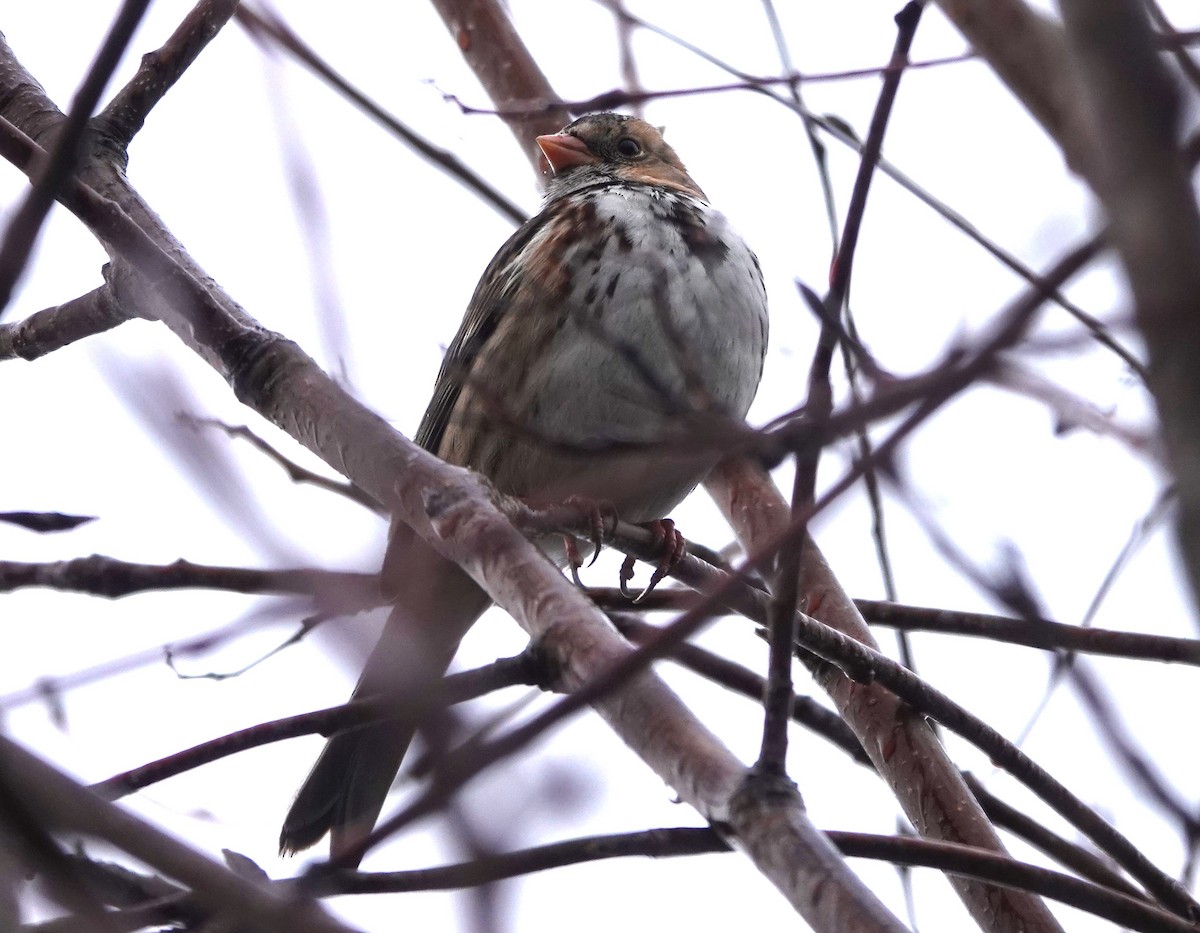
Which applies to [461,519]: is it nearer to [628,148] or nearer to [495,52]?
[495,52]

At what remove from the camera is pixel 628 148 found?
20.0 ft

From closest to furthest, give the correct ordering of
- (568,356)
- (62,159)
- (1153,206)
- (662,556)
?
(1153,206) < (62,159) < (662,556) < (568,356)

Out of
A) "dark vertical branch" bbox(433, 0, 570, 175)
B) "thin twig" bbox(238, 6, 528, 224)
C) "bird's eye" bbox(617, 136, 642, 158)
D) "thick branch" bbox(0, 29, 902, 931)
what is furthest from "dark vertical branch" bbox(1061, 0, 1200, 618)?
"bird's eye" bbox(617, 136, 642, 158)

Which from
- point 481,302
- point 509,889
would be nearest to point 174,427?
point 509,889

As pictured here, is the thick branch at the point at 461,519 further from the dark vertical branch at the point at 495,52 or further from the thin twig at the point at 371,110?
the dark vertical branch at the point at 495,52

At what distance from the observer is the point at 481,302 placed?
4.95 m

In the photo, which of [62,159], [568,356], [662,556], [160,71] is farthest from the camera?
[568,356]

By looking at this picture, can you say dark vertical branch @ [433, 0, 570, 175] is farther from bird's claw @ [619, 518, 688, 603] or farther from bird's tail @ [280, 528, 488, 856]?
bird's tail @ [280, 528, 488, 856]

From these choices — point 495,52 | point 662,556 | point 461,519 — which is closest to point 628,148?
point 495,52

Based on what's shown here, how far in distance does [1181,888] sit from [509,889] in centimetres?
177

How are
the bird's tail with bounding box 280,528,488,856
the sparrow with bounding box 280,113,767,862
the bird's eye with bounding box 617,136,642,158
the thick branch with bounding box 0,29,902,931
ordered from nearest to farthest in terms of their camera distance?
the thick branch with bounding box 0,29,902,931 → the bird's tail with bounding box 280,528,488,856 → the sparrow with bounding box 280,113,767,862 → the bird's eye with bounding box 617,136,642,158

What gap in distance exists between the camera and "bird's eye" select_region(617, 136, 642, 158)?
20.0ft

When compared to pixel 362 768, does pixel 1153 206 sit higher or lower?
lower

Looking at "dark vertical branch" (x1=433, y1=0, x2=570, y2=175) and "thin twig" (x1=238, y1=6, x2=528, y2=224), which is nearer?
"thin twig" (x1=238, y1=6, x2=528, y2=224)
